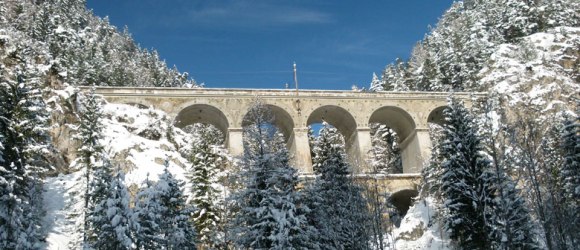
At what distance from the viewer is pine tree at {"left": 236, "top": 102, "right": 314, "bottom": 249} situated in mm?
20062

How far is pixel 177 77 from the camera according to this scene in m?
88.3

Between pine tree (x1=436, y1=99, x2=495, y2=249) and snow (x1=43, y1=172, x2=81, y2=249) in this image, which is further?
snow (x1=43, y1=172, x2=81, y2=249)

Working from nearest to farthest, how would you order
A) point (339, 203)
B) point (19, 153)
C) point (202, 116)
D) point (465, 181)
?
point (465, 181) → point (19, 153) → point (339, 203) → point (202, 116)

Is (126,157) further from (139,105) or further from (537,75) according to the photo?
(537,75)

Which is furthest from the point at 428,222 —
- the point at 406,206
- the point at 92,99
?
the point at 92,99

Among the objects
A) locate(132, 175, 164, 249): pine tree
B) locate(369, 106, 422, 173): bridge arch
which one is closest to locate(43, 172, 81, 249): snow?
locate(132, 175, 164, 249): pine tree

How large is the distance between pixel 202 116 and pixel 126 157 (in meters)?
10.8

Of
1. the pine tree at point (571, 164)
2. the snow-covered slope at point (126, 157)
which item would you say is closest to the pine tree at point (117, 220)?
the snow-covered slope at point (126, 157)

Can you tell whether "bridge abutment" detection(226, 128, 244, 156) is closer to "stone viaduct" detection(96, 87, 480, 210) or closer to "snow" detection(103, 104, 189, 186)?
"stone viaduct" detection(96, 87, 480, 210)

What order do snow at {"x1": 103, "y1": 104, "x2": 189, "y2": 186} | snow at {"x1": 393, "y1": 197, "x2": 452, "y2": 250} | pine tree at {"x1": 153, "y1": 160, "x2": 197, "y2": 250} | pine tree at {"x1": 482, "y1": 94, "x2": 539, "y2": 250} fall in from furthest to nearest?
snow at {"x1": 103, "y1": 104, "x2": 189, "y2": 186}
snow at {"x1": 393, "y1": 197, "x2": 452, "y2": 250}
pine tree at {"x1": 153, "y1": 160, "x2": 197, "y2": 250}
pine tree at {"x1": 482, "y1": 94, "x2": 539, "y2": 250}

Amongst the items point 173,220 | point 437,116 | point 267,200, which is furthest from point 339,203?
point 437,116

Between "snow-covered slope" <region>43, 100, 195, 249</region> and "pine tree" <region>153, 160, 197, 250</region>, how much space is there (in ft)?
16.9

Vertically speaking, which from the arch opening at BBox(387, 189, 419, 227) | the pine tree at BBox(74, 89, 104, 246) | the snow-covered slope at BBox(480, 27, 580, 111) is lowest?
the arch opening at BBox(387, 189, 419, 227)

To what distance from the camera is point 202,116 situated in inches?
1833
